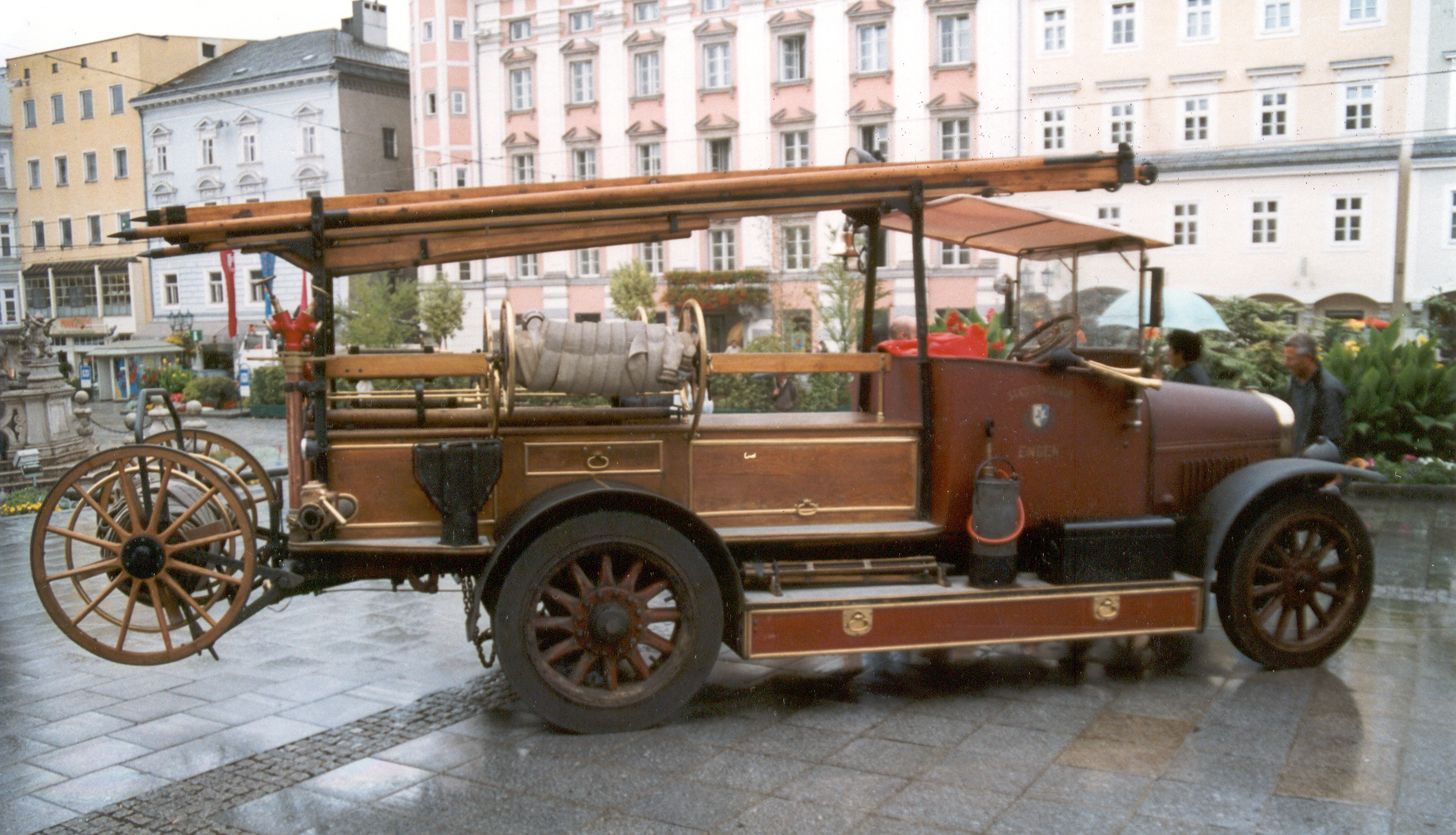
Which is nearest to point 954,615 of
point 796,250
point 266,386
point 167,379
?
point 796,250

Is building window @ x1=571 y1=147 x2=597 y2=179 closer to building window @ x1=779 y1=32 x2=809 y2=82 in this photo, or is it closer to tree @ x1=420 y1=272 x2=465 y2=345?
building window @ x1=779 y1=32 x2=809 y2=82

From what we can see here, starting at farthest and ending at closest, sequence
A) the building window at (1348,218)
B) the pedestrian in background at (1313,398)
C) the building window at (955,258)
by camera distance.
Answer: the building window at (955,258)
the building window at (1348,218)
the pedestrian in background at (1313,398)

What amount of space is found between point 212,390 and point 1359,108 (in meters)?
32.9

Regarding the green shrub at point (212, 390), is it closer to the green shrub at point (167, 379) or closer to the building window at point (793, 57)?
the green shrub at point (167, 379)

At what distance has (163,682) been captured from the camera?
570 cm

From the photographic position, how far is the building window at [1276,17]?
60.5 feet

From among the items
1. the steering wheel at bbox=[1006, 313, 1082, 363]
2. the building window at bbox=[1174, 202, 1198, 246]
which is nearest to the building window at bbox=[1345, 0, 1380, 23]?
the building window at bbox=[1174, 202, 1198, 246]

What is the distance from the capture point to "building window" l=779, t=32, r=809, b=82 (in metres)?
30.7

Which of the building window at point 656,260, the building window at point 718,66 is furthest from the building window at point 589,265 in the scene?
the building window at point 718,66

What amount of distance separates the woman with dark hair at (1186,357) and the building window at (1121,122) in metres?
14.7

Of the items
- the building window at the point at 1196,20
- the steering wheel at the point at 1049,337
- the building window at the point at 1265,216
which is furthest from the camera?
the building window at the point at 1265,216

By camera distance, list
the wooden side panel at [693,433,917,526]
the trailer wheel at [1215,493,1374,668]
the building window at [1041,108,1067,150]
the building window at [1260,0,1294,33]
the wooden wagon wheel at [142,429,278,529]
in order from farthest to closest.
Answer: the building window at [1041,108,1067,150], the building window at [1260,0,1294,33], the trailer wheel at [1215,493,1374,668], the wooden side panel at [693,433,917,526], the wooden wagon wheel at [142,429,278,529]

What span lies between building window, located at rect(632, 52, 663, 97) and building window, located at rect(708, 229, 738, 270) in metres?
5.58

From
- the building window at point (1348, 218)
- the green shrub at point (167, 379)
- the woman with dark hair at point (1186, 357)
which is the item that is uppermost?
the building window at point (1348, 218)
